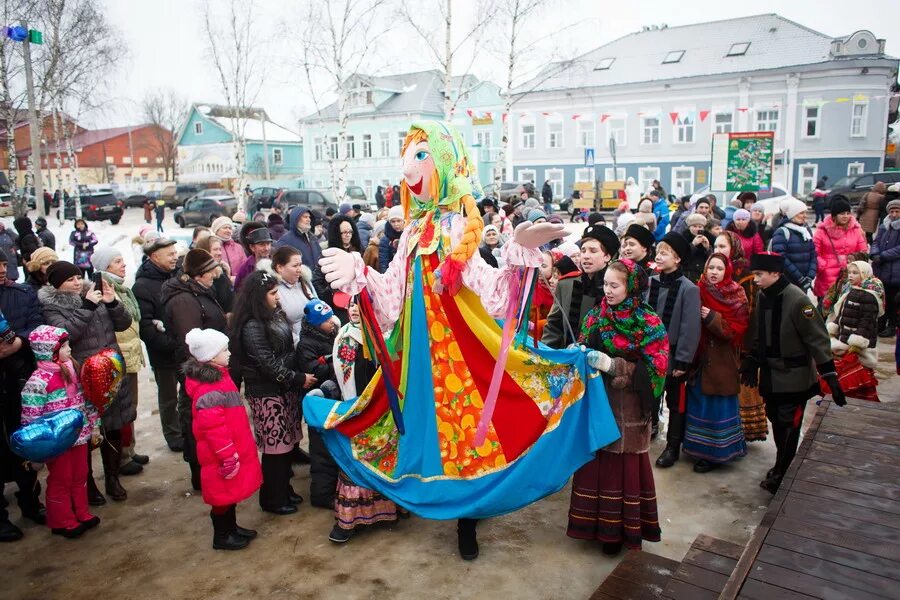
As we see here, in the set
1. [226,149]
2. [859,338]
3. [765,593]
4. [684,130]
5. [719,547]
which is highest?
[226,149]

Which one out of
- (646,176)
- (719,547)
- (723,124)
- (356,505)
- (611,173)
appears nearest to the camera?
(719,547)

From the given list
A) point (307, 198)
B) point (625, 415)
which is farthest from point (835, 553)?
point (307, 198)

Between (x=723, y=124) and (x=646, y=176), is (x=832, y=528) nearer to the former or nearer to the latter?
(x=723, y=124)

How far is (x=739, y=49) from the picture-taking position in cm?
3061

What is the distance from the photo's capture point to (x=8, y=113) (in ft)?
61.5

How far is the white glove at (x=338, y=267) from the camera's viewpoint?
3762mm

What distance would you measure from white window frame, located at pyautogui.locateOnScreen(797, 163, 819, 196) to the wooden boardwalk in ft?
95.6

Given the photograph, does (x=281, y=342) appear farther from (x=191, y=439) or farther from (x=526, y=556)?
(x=526, y=556)

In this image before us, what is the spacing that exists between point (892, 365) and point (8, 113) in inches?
843

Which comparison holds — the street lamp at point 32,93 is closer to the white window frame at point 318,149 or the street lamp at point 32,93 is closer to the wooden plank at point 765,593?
the wooden plank at point 765,593

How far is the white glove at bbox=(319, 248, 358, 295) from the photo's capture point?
12.3ft

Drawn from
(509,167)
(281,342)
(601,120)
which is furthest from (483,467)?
(509,167)

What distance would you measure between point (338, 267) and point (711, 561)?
2446mm

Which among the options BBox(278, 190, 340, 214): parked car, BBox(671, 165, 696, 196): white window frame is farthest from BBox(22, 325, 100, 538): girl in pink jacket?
BBox(671, 165, 696, 196): white window frame
